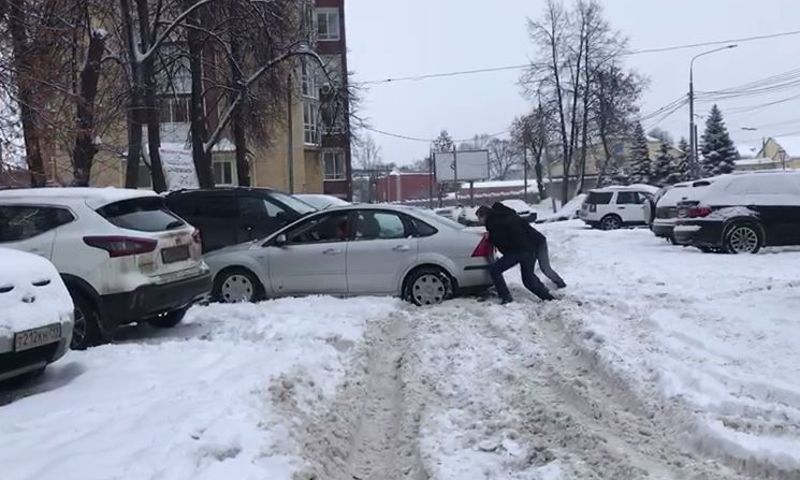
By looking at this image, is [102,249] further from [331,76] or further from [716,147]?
[716,147]

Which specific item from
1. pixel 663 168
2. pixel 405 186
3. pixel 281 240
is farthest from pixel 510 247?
pixel 405 186

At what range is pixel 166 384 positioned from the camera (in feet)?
18.9

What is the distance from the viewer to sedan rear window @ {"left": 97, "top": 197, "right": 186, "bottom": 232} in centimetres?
778

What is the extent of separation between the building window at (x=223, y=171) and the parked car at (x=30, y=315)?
38987mm

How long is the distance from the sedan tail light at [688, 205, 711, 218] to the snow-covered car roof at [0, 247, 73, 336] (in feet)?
41.4

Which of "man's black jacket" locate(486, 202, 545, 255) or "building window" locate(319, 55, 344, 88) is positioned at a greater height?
"building window" locate(319, 55, 344, 88)

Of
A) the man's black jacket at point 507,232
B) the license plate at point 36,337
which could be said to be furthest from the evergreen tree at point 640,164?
the license plate at point 36,337

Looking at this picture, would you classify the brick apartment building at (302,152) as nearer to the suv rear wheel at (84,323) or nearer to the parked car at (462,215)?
the parked car at (462,215)

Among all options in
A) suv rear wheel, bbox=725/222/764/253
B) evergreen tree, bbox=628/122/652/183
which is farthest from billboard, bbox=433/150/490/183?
suv rear wheel, bbox=725/222/764/253

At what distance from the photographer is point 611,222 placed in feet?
99.4

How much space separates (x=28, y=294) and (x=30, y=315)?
0.19 metres

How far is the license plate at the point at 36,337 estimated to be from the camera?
539cm

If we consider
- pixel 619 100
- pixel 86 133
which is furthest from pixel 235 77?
pixel 619 100

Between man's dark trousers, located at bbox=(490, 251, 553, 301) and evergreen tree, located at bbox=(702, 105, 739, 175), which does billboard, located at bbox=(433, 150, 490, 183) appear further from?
man's dark trousers, located at bbox=(490, 251, 553, 301)
